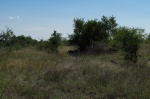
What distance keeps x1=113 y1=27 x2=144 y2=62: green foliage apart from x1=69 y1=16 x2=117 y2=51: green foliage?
1545cm

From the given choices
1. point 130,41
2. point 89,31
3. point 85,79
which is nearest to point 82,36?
point 89,31

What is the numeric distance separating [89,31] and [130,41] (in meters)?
16.6

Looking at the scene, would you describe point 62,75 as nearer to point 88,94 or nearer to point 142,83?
point 88,94

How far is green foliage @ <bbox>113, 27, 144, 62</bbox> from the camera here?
638 inches

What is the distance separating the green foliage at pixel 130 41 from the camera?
16.2 m

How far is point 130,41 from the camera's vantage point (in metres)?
16.4

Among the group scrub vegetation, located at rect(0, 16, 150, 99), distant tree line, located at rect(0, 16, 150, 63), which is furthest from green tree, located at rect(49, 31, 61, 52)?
scrub vegetation, located at rect(0, 16, 150, 99)

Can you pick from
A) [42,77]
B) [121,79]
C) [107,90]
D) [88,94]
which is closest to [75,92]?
[88,94]

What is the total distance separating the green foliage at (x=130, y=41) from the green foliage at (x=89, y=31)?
50.7ft

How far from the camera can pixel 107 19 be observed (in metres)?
34.5

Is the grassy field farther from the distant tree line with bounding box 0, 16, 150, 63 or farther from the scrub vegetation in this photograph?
the distant tree line with bounding box 0, 16, 150, 63

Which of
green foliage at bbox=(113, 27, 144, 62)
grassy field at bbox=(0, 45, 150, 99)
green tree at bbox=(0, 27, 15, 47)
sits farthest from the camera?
green tree at bbox=(0, 27, 15, 47)

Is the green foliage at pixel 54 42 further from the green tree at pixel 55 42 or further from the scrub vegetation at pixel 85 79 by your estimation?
the scrub vegetation at pixel 85 79

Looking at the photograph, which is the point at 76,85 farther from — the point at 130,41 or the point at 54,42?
the point at 54,42
